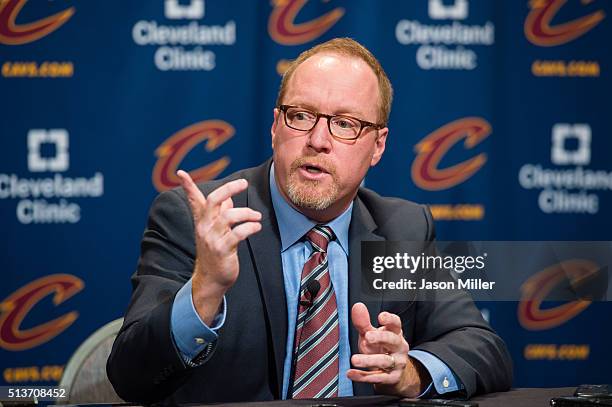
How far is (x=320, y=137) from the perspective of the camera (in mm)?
2514

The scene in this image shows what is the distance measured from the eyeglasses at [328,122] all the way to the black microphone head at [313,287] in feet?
1.39

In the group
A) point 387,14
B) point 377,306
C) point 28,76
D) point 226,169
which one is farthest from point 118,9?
point 377,306

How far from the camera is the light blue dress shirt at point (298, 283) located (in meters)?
2.24

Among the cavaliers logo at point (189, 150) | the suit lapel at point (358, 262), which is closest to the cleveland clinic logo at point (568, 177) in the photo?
the cavaliers logo at point (189, 150)

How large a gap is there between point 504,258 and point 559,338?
9.01 ft

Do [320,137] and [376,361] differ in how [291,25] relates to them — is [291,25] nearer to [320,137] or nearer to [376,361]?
[320,137]

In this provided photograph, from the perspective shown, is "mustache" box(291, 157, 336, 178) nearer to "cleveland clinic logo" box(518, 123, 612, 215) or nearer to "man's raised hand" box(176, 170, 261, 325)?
"man's raised hand" box(176, 170, 261, 325)

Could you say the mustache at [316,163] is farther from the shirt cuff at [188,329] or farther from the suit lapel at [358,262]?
the shirt cuff at [188,329]

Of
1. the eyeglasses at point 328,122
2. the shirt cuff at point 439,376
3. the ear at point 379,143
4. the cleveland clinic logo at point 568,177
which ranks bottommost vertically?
the shirt cuff at point 439,376

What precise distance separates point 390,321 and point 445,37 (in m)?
2.89

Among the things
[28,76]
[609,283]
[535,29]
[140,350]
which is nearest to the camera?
[140,350]

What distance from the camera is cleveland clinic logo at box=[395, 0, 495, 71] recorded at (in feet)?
15.5

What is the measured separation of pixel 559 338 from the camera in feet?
15.8

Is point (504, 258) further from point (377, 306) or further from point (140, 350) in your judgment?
point (140, 350)
